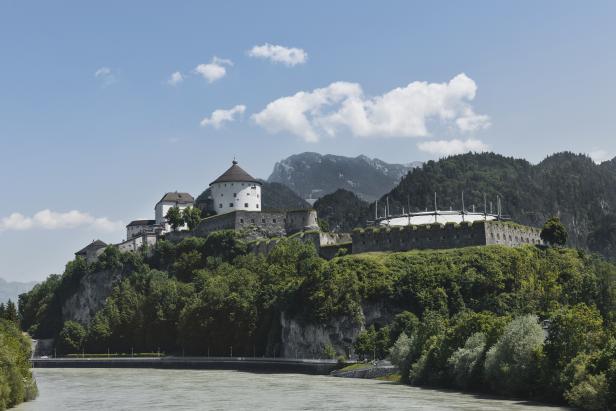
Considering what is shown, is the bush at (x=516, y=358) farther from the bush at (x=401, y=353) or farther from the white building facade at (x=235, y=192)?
the white building facade at (x=235, y=192)

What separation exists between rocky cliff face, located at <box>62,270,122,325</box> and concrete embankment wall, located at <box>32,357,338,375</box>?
12.6 metres

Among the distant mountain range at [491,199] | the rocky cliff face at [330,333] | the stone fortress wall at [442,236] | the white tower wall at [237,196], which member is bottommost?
the rocky cliff face at [330,333]

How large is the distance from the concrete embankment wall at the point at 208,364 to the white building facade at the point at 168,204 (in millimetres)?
27305

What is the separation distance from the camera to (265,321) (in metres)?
89.9

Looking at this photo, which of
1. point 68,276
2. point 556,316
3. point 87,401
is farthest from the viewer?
point 68,276

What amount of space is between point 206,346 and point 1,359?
43.4 m

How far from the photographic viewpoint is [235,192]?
114 metres

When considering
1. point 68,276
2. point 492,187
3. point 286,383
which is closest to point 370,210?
point 492,187

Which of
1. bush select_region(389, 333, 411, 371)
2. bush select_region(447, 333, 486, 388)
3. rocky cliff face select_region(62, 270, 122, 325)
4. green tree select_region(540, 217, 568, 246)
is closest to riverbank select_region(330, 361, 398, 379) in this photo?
bush select_region(389, 333, 411, 371)

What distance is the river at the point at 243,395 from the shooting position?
161ft

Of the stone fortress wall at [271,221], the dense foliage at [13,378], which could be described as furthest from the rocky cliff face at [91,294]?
the dense foliage at [13,378]

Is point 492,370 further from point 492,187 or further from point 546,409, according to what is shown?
point 492,187

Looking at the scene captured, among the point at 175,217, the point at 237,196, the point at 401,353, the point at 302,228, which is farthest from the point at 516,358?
the point at 175,217

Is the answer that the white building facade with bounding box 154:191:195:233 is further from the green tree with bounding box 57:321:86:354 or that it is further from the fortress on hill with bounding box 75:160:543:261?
the green tree with bounding box 57:321:86:354
